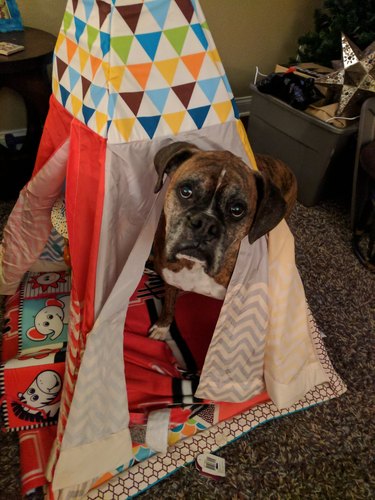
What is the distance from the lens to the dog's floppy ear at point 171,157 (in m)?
1.05

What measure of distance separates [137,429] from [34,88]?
149 cm

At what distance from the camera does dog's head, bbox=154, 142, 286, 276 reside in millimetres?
1048

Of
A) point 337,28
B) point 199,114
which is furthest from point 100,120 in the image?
point 337,28

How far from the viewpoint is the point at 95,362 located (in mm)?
1081

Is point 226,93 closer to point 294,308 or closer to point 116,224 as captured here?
point 116,224

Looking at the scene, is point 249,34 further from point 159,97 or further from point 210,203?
point 210,203

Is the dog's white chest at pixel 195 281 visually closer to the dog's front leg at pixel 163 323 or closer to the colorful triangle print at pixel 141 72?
the dog's front leg at pixel 163 323

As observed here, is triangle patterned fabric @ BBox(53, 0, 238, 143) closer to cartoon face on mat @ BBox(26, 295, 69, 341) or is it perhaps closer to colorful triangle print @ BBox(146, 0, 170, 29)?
colorful triangle print @ BBox(146, 0, 170, 29)

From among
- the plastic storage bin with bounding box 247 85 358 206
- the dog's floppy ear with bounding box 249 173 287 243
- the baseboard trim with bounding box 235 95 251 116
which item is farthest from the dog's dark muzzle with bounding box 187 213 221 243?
the baseboard trim with bounding box 235 95 251 116

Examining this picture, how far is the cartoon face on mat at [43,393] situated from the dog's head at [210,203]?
546 mm

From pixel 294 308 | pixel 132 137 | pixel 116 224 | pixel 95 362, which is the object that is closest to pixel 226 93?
pixel 132 137

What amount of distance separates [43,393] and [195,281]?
1.92 ft

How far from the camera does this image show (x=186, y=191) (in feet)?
Answer: 3.53

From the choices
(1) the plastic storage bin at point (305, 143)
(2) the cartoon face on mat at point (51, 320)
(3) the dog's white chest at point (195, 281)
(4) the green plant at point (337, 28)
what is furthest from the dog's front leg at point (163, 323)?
(4) the green plant at point (337, 28)
